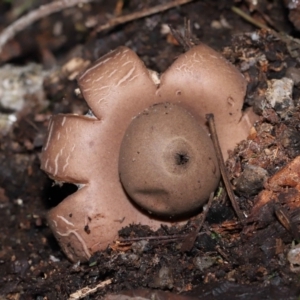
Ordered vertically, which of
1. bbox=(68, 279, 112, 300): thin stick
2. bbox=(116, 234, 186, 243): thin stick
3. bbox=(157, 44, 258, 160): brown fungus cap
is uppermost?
bbox=(157, 44, 258, 160): brown fungus cap

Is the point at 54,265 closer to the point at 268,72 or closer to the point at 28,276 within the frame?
the point at 28,276

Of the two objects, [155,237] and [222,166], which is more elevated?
[222,166]

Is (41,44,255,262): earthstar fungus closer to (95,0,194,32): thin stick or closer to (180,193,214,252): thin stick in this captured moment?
(180,193,214,252): thin stick

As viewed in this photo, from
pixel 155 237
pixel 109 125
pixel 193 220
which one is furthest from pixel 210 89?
pixel 155 237

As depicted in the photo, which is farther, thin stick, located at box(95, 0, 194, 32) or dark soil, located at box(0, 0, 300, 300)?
thin stick, located at box(95, 0, 194, 32)

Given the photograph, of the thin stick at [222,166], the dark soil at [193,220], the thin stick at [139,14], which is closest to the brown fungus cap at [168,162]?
the thin stick at [222,166]

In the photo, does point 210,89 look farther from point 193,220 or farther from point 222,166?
point 193,220

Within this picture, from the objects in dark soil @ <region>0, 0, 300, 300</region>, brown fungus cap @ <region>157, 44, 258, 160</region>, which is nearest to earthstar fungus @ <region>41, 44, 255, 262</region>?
brown fungus cap @ <region>157, 44, 258, 160</region>
